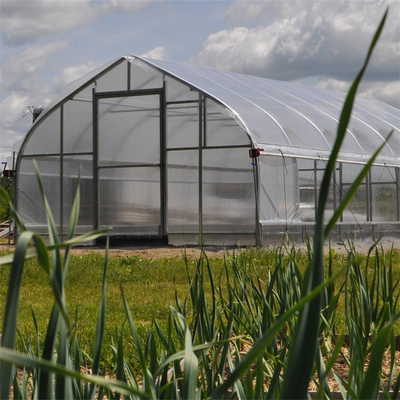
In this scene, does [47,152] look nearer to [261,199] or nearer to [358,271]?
[261,199]

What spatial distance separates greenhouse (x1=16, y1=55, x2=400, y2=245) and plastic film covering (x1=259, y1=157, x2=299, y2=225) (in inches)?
0.8

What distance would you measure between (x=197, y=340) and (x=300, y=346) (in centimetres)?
185

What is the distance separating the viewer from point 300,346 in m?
0.68

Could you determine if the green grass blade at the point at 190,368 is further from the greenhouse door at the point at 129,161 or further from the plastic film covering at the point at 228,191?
the greenhouse door at the point at 129,161

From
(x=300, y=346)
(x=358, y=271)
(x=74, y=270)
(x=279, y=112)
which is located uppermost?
(x=279, y=112)

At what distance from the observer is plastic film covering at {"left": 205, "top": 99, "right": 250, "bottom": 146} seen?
1202cm

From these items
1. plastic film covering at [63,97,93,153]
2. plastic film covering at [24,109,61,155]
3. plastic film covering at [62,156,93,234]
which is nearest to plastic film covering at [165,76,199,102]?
plastic film covering at [63,97,93,153]

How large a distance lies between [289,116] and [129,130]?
9.96 ft

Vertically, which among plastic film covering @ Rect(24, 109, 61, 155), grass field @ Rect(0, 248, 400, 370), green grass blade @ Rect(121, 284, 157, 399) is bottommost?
grass field @ Rect(0, 248, 400, 370)

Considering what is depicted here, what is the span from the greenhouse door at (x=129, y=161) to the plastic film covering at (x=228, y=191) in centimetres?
105

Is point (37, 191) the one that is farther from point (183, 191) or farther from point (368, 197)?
point (368, 197)

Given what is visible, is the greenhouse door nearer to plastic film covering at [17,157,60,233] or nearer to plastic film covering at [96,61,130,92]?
plastic film covering at [96,61,130,92]

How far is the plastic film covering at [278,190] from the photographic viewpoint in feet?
38.5

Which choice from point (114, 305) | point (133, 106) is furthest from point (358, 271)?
point (133, 106)
